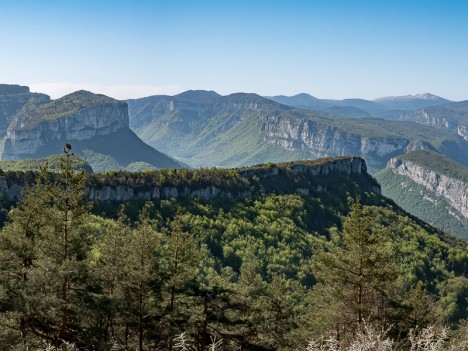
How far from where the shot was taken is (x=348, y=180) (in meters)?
164

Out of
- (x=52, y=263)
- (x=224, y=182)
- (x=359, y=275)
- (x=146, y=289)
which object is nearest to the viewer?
(x=52, y=263)

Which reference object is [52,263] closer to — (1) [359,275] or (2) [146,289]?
(2) [146,289]

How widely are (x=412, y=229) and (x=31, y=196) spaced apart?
120m

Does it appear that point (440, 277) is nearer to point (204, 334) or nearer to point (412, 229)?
point (412, 229)

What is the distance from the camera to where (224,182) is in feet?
418

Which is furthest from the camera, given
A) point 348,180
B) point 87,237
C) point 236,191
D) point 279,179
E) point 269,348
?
point 348,180

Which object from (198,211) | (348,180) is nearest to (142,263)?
(198,211)

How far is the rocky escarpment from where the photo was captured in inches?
4058

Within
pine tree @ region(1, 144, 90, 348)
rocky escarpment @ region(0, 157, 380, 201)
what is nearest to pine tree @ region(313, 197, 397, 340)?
pine tree @ region(1, 144, 90, 348)

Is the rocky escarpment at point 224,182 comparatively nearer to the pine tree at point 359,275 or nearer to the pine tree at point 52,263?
the pine tree at point 52,263

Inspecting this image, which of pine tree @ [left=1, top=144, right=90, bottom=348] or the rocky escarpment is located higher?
pine tree @ [left=1, top=144, right=90, bottom=348]

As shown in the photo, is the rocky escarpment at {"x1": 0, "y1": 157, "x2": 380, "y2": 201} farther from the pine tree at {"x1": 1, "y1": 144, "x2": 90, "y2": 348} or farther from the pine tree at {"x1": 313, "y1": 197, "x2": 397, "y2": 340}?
the pine tree at {"x1": 313, "y1": 197, "x2": 397, "y2": 340}

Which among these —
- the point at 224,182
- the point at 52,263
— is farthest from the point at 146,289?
the point at 224,182

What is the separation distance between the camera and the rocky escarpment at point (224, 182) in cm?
10306
